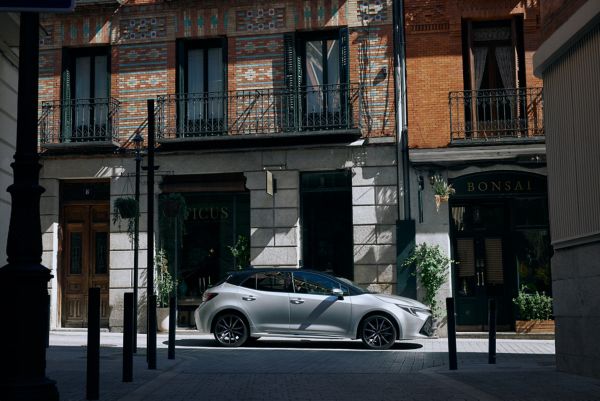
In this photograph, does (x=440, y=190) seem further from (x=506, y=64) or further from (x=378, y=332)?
(x=378, y=332)

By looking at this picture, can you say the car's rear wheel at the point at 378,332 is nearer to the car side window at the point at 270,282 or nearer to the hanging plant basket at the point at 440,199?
the car side window at the point at 270,282

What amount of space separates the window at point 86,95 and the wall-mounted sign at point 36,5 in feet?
52.8

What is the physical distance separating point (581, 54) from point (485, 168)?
968 cm

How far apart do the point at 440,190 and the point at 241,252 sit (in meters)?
5.26

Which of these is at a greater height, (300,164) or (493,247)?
(300,164)

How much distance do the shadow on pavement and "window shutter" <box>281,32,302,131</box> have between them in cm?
578

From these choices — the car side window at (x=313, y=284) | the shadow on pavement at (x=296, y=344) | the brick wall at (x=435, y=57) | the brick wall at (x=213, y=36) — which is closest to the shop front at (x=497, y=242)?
the brick wall at (x=435, y=57)

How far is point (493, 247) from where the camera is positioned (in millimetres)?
20094

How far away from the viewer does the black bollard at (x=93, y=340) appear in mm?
7840

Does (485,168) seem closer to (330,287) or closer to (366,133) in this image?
(366,133)

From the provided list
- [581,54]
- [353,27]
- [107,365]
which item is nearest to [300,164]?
[353,27]

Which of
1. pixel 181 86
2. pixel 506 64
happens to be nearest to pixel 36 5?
pixel 181 86

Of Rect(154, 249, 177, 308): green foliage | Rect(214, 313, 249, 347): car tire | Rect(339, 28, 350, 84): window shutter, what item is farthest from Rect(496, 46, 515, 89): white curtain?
Rect(154, 249, 177, 308): green foliage

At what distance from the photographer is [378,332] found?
15.5m
